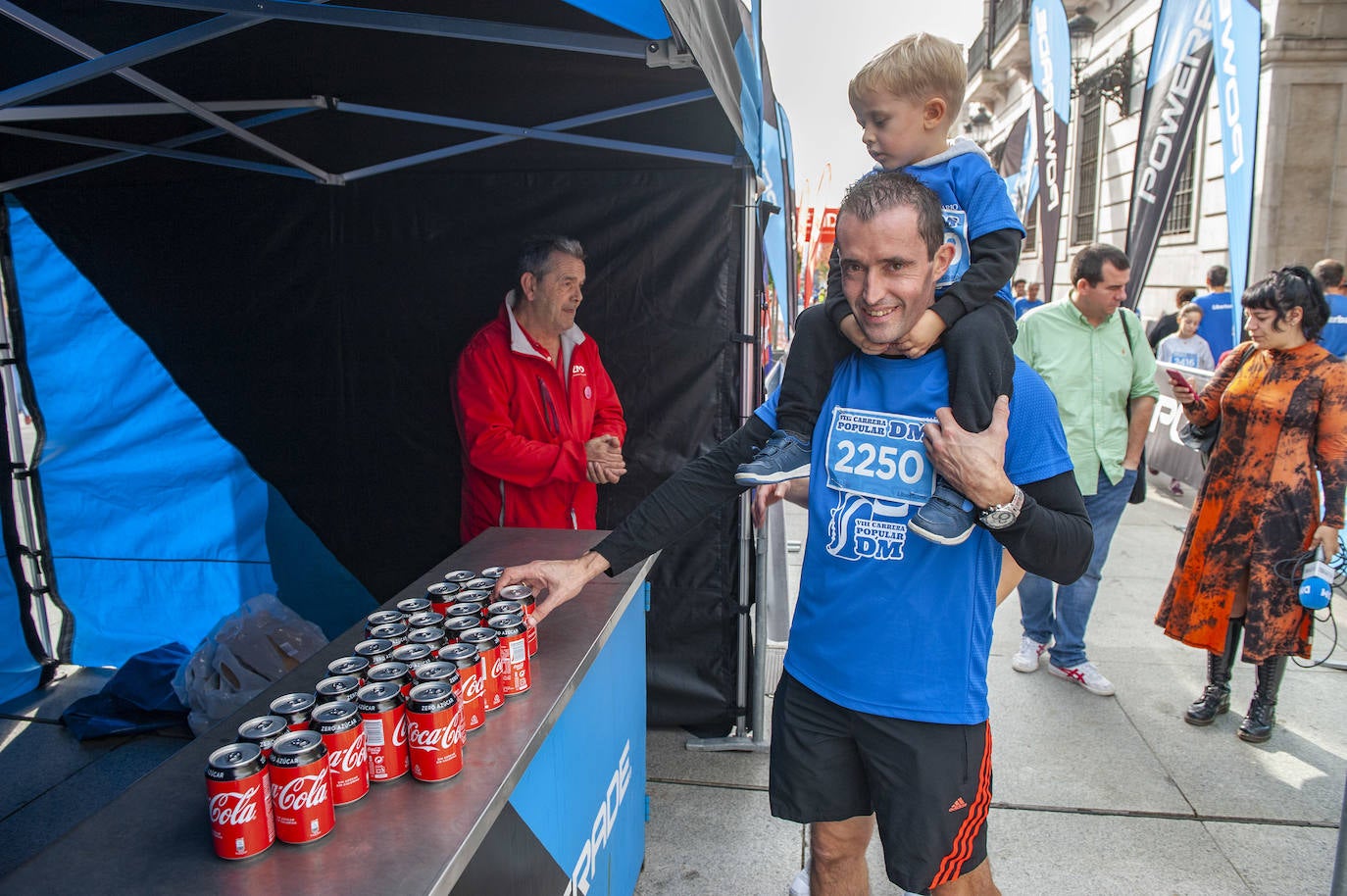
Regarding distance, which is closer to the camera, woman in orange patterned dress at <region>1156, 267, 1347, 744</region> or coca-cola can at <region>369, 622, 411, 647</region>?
coca-cola can at <region>369, 622, 411, 647</region>

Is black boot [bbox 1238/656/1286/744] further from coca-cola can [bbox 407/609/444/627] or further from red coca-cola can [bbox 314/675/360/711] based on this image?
red coca-cola can [bbox 314/675/360/711]

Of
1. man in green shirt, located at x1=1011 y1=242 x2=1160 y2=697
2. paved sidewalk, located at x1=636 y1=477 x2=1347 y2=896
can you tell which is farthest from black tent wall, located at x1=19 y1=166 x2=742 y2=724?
man in green shirt, located at x1=1011 y1=242 x2=1160 y2=697

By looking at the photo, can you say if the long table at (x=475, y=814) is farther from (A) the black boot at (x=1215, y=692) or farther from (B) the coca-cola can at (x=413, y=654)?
(A) the black boot at (x=1215, y=692)

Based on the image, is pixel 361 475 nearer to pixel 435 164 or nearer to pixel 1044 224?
pixel 435 164

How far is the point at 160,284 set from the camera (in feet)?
13.6

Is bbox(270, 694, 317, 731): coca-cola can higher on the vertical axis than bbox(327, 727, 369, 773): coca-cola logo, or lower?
higher

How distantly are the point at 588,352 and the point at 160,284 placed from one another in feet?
7.73

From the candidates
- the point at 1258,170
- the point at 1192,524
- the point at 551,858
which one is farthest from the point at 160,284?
the point at 1258,170

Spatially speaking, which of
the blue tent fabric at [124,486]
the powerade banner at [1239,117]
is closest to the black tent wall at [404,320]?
the blue tent fabric at [124,486]

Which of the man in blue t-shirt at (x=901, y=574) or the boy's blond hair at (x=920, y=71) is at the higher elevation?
the boy's blond hair at (x=920, y=71)

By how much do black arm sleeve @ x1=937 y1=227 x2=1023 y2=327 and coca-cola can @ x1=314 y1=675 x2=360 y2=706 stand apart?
1.34m

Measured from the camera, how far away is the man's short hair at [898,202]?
5.17ft

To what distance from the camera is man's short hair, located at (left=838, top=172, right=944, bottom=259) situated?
158cm

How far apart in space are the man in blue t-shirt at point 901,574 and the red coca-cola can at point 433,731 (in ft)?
2.65
